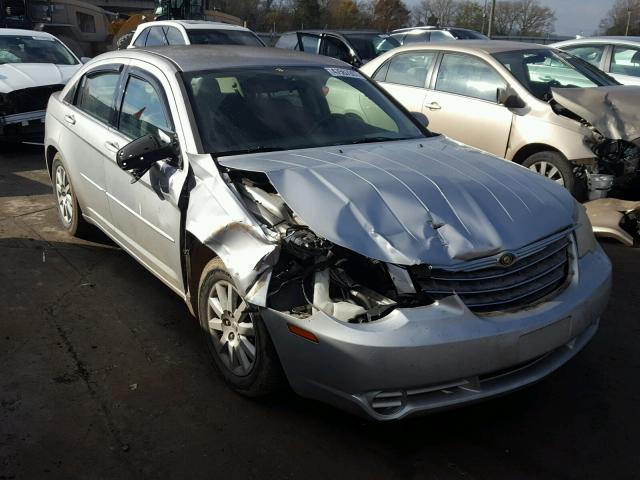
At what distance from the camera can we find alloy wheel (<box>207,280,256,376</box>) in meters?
3.13

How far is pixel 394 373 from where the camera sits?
2.61 m

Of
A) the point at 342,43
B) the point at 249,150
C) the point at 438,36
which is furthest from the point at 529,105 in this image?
the point at 438,36

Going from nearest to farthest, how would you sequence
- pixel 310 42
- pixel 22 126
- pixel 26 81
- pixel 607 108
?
pixel 607 108
pixel 22 126
pixel 26 81
pixel 310 42

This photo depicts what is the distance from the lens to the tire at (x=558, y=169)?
19.8ft

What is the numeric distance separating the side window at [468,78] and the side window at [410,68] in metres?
0.22

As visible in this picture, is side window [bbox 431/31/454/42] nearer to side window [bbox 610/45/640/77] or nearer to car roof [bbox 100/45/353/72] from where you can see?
side window [bbox 610/45/640/77]

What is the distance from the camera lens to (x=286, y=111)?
13.2 feet

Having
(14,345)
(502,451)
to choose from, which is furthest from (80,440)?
(502,451)

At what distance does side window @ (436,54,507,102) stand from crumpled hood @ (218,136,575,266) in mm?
3366

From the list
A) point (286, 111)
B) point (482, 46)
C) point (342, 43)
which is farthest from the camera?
point (342, 43)

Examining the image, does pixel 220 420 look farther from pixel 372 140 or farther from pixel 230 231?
pixel 372 140

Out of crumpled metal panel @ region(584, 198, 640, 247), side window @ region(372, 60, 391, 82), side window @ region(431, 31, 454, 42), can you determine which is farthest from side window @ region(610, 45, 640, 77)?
side window @ region(431, 31, 454, 42)

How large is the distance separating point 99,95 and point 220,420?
111 inches

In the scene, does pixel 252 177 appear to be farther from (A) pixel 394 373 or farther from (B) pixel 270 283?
(A) pixel 394 373
